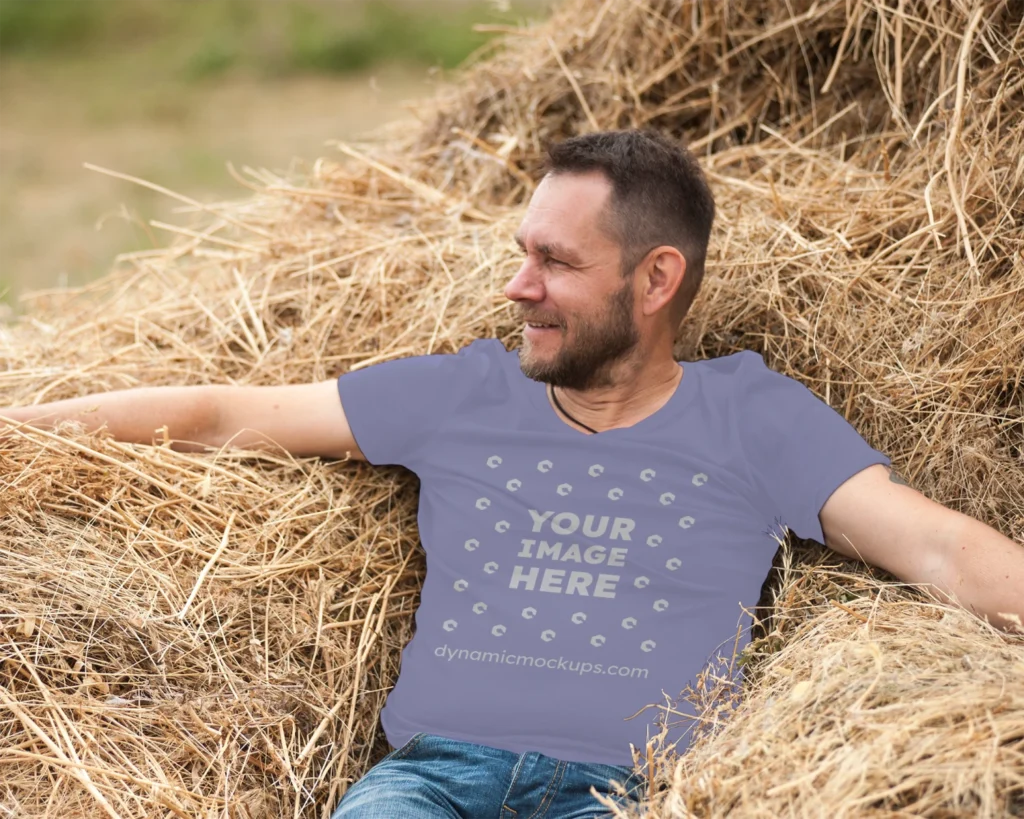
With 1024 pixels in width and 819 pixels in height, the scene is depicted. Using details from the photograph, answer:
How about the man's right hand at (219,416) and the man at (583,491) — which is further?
the man's right hand at (219,416)

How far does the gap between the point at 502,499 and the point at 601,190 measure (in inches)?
30.2

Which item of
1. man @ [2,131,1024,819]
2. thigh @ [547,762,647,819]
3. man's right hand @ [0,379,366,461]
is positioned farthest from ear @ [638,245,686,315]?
thigh @ [547,762,647,819]

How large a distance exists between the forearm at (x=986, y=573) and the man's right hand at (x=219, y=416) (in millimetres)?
1431

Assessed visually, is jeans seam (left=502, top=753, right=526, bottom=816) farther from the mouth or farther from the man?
the mouth

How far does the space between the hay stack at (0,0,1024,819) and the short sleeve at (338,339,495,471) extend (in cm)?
22

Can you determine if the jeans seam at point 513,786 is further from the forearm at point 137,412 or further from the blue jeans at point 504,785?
the forearm at point 137,412

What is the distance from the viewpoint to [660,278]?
106 inches

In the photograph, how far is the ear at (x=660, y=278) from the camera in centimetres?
268

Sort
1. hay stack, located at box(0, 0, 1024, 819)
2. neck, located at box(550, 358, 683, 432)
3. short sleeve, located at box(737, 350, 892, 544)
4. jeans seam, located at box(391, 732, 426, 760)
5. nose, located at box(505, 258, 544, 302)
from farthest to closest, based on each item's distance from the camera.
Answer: neck, located at box(550, 358, 683, 432) < nose, located at box(505, 258, 544, 302) < short sleeve, located at box(737, 350, 892, 544) < jeans seam, located at box(391, 732, 426, 760) < hay stack, located at box(0, 0, 1024, 819)

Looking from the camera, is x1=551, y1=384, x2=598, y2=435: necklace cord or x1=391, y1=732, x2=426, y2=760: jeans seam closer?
x1=391, y1=732, x2=426, y2=760: jeans seam

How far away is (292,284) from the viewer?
3.64 metres

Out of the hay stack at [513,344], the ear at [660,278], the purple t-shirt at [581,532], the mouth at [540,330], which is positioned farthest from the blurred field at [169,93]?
the ear at [660,278]

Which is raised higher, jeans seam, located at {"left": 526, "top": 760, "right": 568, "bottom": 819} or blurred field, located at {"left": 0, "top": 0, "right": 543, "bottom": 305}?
jeans seam, located at {"left": 526, "top": 760, "right": 568, "bottom": 819}

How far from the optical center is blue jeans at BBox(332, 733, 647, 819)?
2193 millimetres
